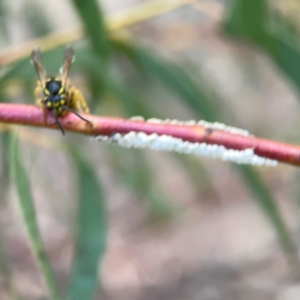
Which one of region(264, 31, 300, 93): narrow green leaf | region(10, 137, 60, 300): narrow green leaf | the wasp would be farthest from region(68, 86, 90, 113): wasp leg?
region(264, 31, 300, 93): narrow green leaf

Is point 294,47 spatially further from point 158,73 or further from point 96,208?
point 96,208

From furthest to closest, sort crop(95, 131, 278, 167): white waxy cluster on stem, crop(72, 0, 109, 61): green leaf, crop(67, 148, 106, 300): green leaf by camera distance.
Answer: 1. crop(72, 0, 109, 61): green leaf
2. crop(67, 148, 106, 300): green leaf
3. crop(95, 131, 278, 167): white waxy cluster on stem

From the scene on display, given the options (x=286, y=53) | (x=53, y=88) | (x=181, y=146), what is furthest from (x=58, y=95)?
(x=286, y=53)

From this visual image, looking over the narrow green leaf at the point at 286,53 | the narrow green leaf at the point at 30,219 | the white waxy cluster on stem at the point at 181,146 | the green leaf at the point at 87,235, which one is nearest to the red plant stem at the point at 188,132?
the white waxy cluster on stem at the point at 181,146

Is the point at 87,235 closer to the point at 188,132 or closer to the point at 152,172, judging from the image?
the point at 188,132

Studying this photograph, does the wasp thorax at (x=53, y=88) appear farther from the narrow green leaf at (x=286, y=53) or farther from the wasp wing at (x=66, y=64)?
the narrow green leaf at (x=286, y=53)

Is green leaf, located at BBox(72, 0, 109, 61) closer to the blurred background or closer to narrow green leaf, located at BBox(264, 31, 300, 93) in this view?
the blurred background

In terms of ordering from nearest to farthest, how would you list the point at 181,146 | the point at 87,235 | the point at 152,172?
the point at 181,146 < the point at 87,235 < the point at 152,172
